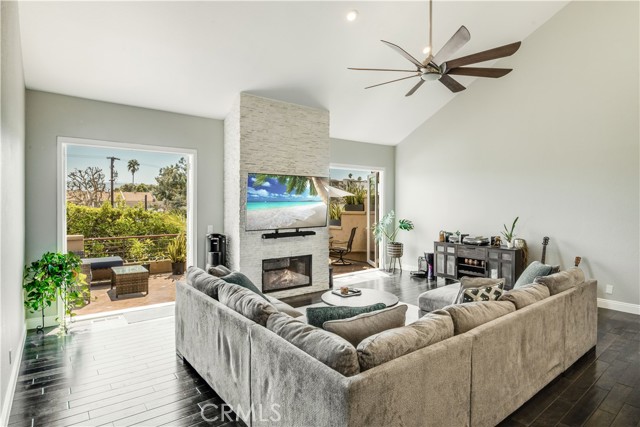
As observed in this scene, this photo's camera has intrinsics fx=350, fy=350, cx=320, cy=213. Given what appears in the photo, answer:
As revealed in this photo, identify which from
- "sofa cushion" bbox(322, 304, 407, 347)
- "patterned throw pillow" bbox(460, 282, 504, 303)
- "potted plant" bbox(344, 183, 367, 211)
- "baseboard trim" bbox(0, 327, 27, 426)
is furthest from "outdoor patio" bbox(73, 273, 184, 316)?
"potted plant" bbox(344, 183, 367, 211)

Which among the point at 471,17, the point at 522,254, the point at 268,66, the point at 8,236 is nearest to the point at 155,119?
the point at 268,66

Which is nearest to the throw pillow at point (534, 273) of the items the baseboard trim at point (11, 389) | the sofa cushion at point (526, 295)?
the sofa cushion at point (526, 295)

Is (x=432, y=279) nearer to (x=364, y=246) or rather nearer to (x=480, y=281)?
(x=364, y=246)

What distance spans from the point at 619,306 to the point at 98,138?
743 cm

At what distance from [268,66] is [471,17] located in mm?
2796

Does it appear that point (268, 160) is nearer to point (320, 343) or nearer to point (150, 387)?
point (150, 387)

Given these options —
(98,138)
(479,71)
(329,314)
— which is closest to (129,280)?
(98,138)

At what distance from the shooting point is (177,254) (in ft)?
22.6

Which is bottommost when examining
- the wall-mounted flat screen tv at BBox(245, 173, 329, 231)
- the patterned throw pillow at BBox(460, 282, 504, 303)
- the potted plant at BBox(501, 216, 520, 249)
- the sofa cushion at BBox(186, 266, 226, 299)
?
the patterned throw pillow at BBox(460, 282, 504, 303)

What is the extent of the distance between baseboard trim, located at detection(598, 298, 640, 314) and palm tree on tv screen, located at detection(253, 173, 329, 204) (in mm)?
4336

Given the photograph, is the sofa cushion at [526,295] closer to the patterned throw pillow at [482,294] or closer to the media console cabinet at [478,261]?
the patterned throw pillow at [482,294]

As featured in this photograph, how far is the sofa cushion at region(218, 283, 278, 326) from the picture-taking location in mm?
2203

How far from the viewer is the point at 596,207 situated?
504cm

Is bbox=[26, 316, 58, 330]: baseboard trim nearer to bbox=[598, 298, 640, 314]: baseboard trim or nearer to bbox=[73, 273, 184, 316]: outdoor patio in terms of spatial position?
bbox=[73, 273, 184, 316]: outdoor patio
